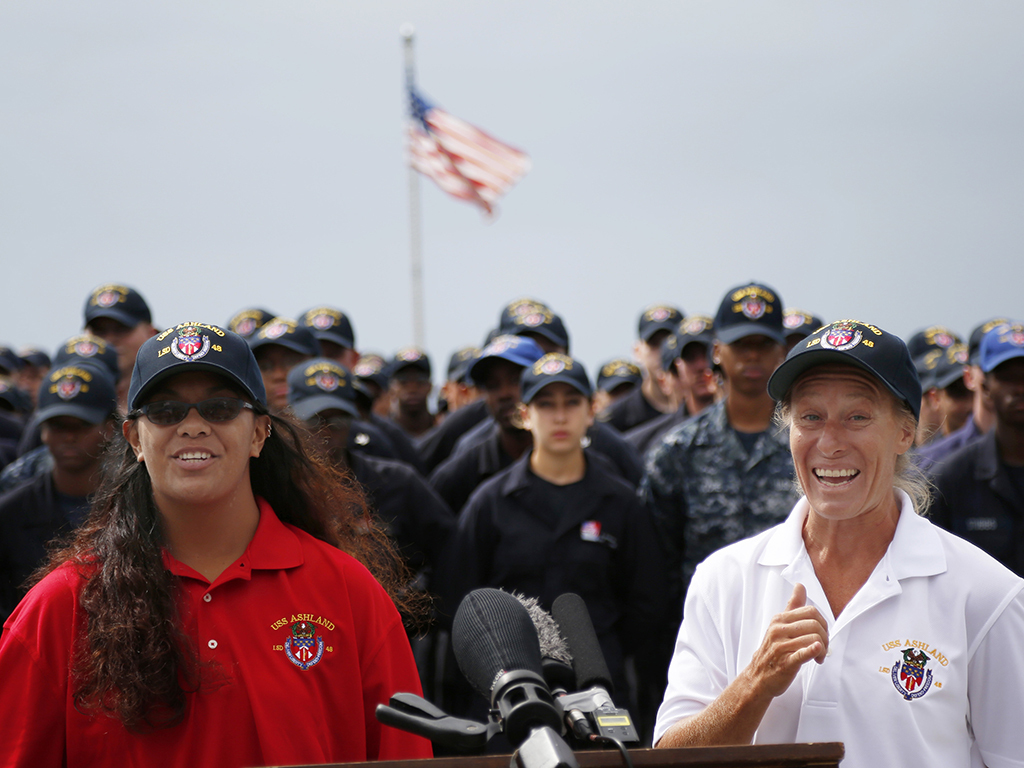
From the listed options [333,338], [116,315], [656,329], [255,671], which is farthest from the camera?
[656,329]

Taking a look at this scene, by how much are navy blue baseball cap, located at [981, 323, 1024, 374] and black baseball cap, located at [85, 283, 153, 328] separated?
600 cm

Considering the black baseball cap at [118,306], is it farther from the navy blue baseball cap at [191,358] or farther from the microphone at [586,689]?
the microphone at [586,689]

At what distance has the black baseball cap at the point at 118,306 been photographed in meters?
7.98

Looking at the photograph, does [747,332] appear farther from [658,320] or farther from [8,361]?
[8,361]

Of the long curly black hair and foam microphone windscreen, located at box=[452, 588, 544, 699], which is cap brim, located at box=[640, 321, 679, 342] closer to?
the long curly black hair

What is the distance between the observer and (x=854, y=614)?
8.97ft

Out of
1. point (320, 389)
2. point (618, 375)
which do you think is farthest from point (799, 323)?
point (320, 389)

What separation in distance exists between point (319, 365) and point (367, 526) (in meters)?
3.19

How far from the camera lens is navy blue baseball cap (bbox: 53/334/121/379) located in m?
7.07

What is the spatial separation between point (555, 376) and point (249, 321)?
3799 millimetres

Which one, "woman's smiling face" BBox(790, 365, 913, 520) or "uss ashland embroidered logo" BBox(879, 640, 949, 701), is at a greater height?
"woman's smiling face" BBox(790, 365, 913, 520)

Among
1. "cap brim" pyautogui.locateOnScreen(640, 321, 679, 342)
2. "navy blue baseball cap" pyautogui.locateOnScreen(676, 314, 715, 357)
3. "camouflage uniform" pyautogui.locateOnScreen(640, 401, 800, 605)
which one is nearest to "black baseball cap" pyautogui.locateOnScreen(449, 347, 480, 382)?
"cap brim" pyautogui.locateOnScreen(640, 321, 679, 342)

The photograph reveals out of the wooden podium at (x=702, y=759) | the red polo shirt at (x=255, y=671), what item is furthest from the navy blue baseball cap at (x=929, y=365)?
the wooden podium at (x=702, y=759)

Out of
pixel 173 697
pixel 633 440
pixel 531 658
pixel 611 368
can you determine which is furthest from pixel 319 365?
pixel 611 368
